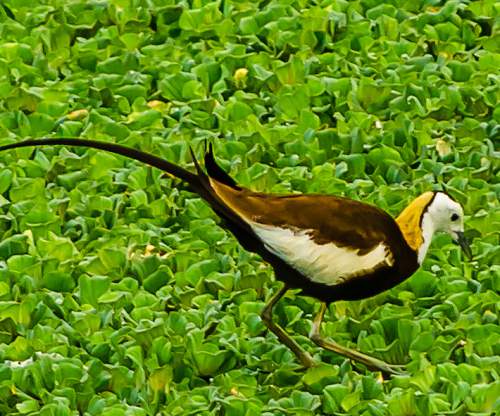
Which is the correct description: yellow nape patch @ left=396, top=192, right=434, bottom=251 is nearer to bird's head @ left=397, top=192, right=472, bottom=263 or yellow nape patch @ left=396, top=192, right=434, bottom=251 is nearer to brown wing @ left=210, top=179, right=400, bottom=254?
bird's head @ left=397, top=192, right=472, bottom=263

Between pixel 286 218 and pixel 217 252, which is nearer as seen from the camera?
pixel 286 218

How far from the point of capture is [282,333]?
5.86 meters

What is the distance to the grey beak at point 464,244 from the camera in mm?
6141

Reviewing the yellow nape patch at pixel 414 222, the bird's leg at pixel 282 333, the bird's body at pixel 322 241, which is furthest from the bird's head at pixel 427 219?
the bird's leg at pixel 282 333

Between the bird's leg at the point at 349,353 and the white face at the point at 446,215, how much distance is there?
0.45m

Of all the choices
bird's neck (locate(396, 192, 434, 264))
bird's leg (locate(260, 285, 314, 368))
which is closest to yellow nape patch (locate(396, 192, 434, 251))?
bird's neck (locate(396, 192, 434, 264))

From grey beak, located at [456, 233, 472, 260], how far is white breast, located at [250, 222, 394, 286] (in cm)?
48

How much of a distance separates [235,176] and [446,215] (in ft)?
3.74

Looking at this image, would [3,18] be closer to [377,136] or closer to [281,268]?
[377,136]

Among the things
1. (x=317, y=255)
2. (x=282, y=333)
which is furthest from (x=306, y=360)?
(x=317, y=255)

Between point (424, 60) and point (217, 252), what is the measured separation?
161 centimetres

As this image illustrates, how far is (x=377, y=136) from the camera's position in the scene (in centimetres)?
722

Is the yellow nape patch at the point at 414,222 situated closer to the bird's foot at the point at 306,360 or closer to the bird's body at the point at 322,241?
the bird's body at the point at 322,241

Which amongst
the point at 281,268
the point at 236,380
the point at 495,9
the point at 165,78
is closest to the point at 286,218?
the point at 281,268
